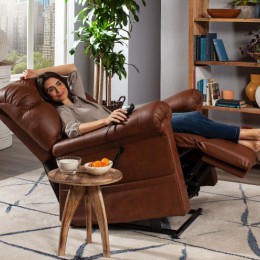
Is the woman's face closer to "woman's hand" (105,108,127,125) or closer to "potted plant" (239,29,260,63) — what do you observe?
"woman's hand" (105,108,127,125)

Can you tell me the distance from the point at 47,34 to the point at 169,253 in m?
4.40

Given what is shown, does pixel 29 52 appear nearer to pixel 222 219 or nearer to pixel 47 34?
pixel 47 34

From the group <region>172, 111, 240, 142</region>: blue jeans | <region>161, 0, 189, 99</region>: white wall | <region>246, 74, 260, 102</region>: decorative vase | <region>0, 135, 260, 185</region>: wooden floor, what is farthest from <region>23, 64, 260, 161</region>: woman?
<region>161, 0, 189, 99</region>: white wall

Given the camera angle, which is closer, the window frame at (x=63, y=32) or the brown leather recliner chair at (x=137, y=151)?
the brown leather recliner chair at (x=137, y=151)

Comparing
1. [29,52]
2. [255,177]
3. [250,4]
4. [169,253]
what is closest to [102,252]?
[169,253]

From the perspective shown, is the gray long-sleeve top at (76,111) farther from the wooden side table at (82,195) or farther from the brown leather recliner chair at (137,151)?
the wooden side table at (82,195)

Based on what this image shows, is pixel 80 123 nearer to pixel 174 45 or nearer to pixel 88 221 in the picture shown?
pixel 88 221

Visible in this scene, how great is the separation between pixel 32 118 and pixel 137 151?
0.62 m

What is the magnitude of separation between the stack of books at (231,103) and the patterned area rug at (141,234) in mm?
1126

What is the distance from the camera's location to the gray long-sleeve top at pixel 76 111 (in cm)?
335

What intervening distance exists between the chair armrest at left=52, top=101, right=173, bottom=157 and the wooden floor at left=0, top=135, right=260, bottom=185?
1383mm

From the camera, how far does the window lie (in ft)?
21.3

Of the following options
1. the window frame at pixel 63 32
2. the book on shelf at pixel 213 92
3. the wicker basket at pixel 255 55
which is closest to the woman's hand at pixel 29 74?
the book on shelf at pixel 213 92

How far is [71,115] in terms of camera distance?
350cm
